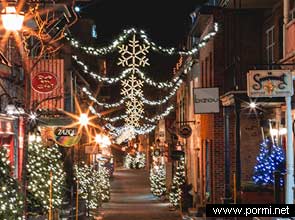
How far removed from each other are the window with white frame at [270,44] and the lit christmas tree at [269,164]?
384 cm

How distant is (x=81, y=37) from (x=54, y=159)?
1151 inches

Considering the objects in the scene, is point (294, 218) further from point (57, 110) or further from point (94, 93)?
point (94, 93)

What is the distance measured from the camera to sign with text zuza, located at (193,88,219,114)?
2473 cm

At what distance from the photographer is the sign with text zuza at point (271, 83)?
15.5 m

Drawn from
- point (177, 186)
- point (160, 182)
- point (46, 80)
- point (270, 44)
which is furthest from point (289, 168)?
point (160, 182)

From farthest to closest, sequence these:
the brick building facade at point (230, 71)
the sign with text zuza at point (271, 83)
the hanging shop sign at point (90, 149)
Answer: the hanging shop sign at point (90, 149) → the brick building facade at point (230, 71) → the sign with text zuza at point (271, 83)

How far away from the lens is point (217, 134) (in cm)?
2717

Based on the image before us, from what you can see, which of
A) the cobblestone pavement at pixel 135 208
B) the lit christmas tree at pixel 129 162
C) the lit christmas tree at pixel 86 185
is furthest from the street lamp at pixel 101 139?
the lit christmas tree at pixel 129 162

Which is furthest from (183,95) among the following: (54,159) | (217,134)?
(54,159)

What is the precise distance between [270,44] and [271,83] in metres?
9.97

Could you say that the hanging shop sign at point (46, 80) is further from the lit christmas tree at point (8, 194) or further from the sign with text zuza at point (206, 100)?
the sign with text zuza at point (206, 100)

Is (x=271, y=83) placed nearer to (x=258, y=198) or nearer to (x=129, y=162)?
(x=258, y=198)

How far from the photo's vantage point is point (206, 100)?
24.9 metres

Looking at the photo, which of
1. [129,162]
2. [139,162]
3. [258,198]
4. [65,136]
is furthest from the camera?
[129,162]
